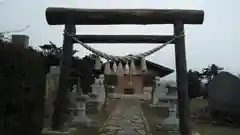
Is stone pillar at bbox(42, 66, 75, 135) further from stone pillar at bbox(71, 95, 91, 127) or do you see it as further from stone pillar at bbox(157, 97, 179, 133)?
stone pillar at bbox(157, 97, 179, 133)

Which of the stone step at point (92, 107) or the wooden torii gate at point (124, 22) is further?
the stone step at point (92, 107)

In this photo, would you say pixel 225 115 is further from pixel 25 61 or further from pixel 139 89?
pixel 139 89

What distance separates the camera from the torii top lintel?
4719 millimetres

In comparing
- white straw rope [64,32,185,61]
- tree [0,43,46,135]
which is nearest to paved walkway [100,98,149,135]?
white straw rope [64,32,185,61]

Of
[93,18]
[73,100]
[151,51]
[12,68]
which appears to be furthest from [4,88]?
[73,100]

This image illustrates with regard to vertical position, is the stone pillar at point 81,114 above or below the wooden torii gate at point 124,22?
below

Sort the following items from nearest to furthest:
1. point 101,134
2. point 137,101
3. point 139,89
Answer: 1. point 101,134
2. point 137,101
3. point 139,89

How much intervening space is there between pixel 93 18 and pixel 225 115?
11.3ft

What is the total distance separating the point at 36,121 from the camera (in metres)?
4.12

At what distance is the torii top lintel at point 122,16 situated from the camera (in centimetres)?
472

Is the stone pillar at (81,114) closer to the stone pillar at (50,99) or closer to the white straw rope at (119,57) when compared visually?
the stone pillar at (50,99)

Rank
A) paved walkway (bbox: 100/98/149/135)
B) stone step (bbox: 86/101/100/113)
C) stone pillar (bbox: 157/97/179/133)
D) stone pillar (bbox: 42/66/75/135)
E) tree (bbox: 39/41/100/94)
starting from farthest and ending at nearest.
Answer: stone step (bbox: 86/101/100/113)
tree (bbox: 39/41/100/94)
paved walkway (bbox: 100/98/149/135)
stone pillar (bbox: 157/97/179/133)
stone pillar (bbox: 42/66/75/135)

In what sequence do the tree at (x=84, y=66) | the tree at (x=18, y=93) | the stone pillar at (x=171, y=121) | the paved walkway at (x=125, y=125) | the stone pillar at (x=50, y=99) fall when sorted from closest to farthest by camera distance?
the tree at (x=18, y=93) → the stone pillar at (x=50, y=99) → the stone pillar at (x=171, y=121) → the paved walkway at (x=125, y=125) → the tree at (x=84, y=66)

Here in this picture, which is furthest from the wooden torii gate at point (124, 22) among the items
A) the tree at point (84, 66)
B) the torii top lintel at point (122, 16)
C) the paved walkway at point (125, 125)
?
the tree at point (84, 66)
